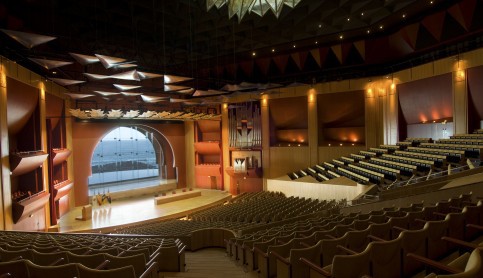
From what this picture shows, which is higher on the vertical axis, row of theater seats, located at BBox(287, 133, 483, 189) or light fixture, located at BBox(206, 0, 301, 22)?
light fixture, located at BBox(206, 0, 301, 22)

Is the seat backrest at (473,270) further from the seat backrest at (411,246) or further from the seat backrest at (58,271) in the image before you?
the seat backrest at (58,271)

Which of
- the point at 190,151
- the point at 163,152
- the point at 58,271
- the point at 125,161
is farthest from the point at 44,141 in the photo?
the point at 58,271

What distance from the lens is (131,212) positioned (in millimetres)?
15172

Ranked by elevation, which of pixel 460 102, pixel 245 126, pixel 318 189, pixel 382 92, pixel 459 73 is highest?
pixel 459 73

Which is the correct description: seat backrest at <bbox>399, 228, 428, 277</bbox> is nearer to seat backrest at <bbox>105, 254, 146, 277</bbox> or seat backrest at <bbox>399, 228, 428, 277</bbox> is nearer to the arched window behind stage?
seat backrest at <bbox>105, 254, 146, 277</bbox>

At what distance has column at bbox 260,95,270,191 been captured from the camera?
19.2m

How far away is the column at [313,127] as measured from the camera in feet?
58.3

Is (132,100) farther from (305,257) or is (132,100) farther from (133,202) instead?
(305,257)

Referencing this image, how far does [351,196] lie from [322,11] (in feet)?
25.6

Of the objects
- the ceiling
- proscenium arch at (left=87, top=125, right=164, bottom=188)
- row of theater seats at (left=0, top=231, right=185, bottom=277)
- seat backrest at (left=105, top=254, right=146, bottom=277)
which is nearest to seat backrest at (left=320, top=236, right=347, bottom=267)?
row of theater seats at (left=0, top=231, right=185, bottom=277)

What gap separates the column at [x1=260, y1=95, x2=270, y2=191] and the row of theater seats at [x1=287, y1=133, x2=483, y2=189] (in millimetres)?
4056

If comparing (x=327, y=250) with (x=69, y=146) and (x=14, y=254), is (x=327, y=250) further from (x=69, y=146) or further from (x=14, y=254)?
(x=69, y=146)

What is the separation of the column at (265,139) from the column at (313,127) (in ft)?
8.67

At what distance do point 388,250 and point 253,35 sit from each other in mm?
14402
